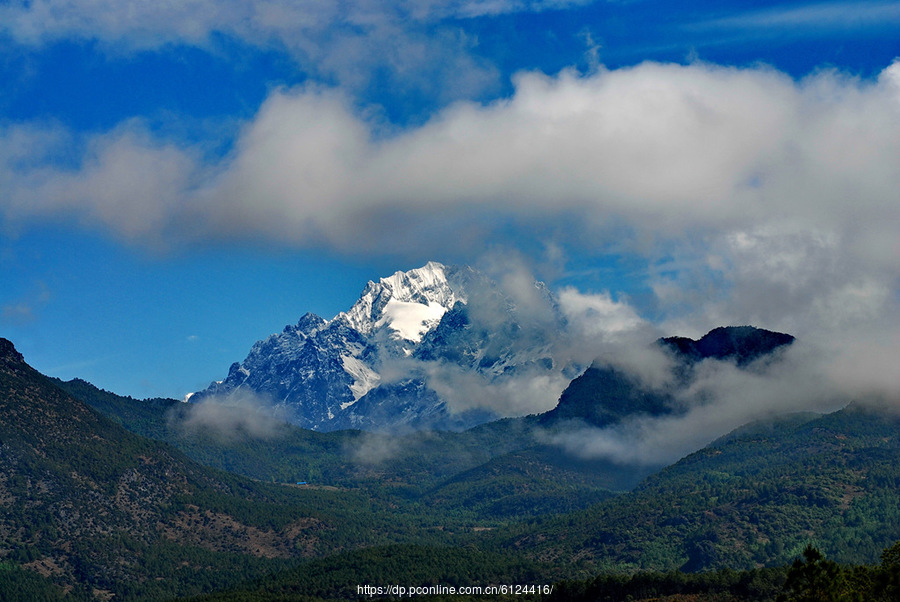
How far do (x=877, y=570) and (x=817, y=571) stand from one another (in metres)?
17.3

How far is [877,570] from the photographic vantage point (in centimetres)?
19262

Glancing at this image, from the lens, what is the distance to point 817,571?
7215 inches
